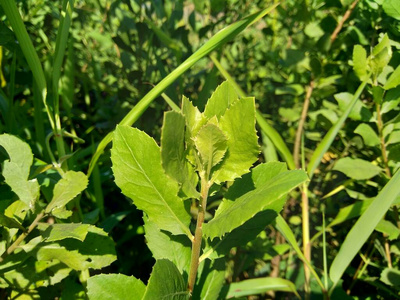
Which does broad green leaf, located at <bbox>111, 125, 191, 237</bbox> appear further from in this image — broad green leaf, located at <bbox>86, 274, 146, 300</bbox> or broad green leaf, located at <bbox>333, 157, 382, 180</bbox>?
broad green leaf, located at <bbox>333, 157, 382, 180</bbox>

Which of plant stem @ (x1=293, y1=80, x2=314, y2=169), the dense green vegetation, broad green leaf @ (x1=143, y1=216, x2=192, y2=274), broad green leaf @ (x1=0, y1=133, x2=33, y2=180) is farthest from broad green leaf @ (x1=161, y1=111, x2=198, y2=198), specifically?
plant stem @ (x1=293, y1=80, x2=314, y2=169)

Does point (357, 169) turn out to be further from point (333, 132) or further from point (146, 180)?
point (146, 180)

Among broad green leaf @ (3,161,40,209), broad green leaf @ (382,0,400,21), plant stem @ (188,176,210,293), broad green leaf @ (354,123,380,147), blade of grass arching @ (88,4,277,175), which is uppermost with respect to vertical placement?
broad green leaf @ (3,161,40,209)

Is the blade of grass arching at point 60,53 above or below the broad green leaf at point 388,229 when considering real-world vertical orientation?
above

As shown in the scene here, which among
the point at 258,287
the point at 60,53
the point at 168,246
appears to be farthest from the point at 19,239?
the point at 258,287

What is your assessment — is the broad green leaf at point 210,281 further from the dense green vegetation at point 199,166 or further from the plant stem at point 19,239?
the plant stem at point 19,239

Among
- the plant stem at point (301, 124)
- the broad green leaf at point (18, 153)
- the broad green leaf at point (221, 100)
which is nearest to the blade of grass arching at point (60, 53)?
the broad green leaf at point (18, 153)

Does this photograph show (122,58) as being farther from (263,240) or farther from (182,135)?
(182,135)
